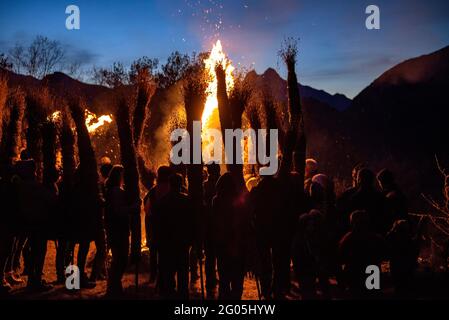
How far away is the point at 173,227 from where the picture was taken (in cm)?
812

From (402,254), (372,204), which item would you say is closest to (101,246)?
(372,204)

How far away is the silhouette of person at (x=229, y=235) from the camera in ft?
26.5

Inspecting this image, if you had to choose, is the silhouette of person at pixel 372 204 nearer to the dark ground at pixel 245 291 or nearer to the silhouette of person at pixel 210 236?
the dark ground at pixel 245 291

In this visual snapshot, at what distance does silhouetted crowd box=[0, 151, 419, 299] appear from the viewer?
8.16 meters

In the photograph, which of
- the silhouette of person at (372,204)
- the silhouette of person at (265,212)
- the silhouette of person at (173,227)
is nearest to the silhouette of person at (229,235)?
the silhouette of person at (173,227)

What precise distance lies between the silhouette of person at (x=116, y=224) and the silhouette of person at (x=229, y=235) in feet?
6.28

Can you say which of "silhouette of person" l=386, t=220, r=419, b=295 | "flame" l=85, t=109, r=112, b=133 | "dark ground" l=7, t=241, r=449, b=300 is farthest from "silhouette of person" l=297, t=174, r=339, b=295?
"flame" l=85, t=109, r=112, b=133

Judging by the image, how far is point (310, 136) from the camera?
40.3 meters

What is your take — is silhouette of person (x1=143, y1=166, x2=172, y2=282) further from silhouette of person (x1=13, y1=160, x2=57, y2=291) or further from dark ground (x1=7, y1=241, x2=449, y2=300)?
silhouette of person (x1=13, y1=160, x2=57, y2=291)

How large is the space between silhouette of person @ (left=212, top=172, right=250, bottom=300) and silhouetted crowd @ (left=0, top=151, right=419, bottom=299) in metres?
0.02

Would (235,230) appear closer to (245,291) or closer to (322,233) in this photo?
(322,233)
